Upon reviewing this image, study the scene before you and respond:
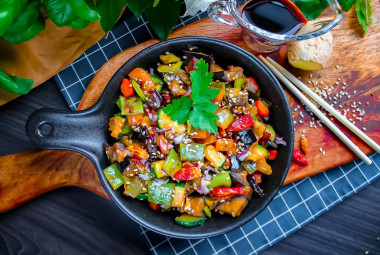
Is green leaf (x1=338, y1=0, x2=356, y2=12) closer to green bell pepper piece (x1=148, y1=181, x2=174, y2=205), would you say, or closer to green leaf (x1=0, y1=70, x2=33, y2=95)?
green bell pepper piece (x1=148, y1=181, x2=174, y2=205)

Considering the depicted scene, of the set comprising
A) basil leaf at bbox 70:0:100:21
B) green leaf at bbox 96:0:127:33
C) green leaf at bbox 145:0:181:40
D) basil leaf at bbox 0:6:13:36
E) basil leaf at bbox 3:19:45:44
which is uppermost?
basil leaf at bbox 0:6:13:36

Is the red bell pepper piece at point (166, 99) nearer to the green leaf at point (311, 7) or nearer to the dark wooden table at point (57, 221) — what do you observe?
the dark wooden table at point (57, 221)

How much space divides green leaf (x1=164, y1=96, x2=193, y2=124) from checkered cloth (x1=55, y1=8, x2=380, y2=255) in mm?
876

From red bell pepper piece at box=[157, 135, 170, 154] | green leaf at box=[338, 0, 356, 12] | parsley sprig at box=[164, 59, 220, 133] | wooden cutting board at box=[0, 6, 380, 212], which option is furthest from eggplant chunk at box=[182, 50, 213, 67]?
green leaf at box=[338, 0, 356, 12]

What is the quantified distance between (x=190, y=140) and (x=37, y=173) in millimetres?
1184

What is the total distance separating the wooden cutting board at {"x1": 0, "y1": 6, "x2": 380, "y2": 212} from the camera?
257 cm

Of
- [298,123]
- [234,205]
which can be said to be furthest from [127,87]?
[298,123]

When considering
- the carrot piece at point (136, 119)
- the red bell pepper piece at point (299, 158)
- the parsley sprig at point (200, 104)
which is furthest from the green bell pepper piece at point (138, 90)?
the red bell pepper piece at point (299, 158)

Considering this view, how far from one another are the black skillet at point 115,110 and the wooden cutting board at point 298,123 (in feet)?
1.06

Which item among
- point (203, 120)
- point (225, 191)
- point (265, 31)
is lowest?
point (225, 191)

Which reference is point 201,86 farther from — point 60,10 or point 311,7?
point 311,7

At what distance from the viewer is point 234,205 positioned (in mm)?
2229

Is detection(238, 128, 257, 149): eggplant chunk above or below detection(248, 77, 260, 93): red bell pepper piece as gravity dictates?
below

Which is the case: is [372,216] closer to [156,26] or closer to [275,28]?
[275,28]
